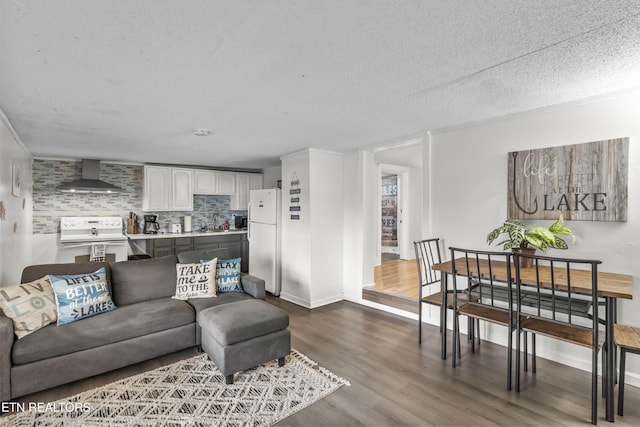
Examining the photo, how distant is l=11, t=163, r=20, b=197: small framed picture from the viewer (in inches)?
127

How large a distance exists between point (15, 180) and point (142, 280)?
186cm

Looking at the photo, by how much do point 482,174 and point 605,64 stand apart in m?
1.40

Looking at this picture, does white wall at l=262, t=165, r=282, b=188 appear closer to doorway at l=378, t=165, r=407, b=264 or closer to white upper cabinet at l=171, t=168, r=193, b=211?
white upper cabinet at l=171, t=168, r=193, b=211

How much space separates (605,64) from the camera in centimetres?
191

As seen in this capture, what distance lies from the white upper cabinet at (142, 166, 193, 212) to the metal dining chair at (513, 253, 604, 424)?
5.50 meters

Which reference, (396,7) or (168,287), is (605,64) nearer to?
(396,7)

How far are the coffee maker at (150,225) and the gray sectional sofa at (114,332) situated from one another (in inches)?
105

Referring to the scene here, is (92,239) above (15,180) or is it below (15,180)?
below

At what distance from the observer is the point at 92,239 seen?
500cm

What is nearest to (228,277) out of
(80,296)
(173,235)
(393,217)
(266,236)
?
(80,296)

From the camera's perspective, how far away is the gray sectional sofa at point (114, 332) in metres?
2.17

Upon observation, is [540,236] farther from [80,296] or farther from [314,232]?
[80,296]

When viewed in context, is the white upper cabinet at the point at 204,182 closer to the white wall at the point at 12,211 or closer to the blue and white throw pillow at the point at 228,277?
the white wall at the point at 12,211

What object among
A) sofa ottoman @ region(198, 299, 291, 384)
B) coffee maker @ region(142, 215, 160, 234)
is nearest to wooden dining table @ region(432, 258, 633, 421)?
sofa ottoman @ region(198, 299, 291, 384)
